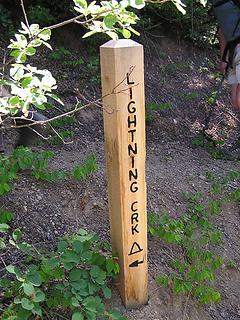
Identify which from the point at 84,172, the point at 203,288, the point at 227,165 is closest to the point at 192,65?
the point at 227,165

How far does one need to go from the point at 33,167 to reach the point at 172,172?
4.66 ft

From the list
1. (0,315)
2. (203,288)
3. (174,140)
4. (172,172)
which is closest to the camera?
(0,315)

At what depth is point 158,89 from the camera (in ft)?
20.2

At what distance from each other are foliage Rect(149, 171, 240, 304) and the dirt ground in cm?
8

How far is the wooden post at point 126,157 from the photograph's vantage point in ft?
6.50

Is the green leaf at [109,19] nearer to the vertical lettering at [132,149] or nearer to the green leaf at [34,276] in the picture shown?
the vertical lettering at [132,149]

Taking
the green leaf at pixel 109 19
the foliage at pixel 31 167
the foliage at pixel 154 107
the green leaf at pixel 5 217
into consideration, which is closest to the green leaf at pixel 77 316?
the green leaf at pixel 5 217

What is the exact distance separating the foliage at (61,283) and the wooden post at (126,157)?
0.41 ft

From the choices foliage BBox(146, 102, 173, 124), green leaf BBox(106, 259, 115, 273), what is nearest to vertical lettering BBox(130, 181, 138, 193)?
green leaf BBox(106, 259, 115, 273)

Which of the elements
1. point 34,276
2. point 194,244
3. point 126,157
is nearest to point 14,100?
point 126,157

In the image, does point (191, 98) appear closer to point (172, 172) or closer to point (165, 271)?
point (172, 172)

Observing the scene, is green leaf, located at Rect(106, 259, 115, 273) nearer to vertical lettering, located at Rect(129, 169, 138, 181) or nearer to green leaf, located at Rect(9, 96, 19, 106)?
vertical lettering, located at Rect(129, 169, 138, 181)

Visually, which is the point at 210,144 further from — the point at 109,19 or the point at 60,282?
the point at 109,19

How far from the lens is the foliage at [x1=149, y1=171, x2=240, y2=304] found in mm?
2688
